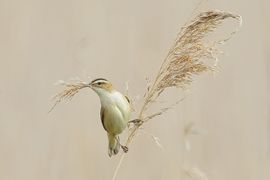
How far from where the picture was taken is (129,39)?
3.21 m

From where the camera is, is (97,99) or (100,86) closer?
(100,86)

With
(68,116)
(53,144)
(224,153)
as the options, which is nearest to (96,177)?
(53,144)

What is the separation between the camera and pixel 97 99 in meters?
3.06

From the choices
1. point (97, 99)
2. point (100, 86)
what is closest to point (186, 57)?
point (100, 86)

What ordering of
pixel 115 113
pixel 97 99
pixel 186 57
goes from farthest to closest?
pixel 97 99
pixel 186 57
pixel 115 113

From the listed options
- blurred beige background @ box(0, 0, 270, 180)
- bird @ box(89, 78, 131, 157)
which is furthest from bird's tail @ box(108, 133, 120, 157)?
blurred beige background @ box(0, 0, 270, 180)

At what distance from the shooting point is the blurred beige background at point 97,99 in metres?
2.65

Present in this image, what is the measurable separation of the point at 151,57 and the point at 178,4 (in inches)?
29.6

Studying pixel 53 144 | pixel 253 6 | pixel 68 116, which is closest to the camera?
A: pixel 53 144

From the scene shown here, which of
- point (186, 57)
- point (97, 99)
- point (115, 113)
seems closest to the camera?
point (115, 113)

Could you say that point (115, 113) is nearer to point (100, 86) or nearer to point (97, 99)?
point (100, 86)

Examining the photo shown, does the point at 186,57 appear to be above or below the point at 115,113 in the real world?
above

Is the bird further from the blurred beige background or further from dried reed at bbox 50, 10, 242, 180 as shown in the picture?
the blurred beige background

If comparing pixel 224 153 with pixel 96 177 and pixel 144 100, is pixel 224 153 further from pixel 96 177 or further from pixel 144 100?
pixel 144 100
